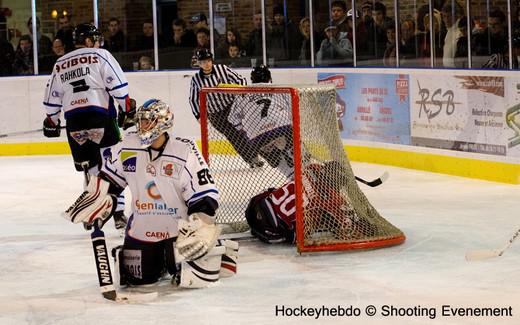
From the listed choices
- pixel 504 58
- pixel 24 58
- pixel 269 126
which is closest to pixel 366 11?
pixel 504 58

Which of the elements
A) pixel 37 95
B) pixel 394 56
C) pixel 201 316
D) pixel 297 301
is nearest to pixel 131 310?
pixel 201 316

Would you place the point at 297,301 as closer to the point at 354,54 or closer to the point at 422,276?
the point at 422,276

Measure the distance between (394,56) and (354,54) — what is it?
24.8 inches

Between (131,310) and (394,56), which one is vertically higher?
(394,56)

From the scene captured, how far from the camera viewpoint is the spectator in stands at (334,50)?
11.6m

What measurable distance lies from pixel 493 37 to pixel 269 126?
10.9 ft

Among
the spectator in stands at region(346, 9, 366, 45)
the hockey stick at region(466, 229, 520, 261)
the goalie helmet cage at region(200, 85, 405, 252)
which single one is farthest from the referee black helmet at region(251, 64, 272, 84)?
the hockey stick at region(466, 229, 520, 261)

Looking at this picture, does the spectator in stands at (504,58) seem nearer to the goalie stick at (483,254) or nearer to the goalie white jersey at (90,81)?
the goalie white jersey at (90,81)

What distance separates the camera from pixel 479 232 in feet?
21.0

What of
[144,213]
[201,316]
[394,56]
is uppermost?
[394,56]

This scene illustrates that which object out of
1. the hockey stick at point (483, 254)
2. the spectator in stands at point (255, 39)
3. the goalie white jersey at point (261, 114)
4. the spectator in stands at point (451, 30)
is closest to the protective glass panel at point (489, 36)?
the spectator in stands at point (451, 30)

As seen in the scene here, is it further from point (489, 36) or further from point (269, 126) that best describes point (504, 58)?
point (269, 126)

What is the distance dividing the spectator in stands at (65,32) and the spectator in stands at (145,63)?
2.51ft

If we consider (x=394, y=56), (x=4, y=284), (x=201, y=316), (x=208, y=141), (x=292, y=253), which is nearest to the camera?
(x=201, y=316)
